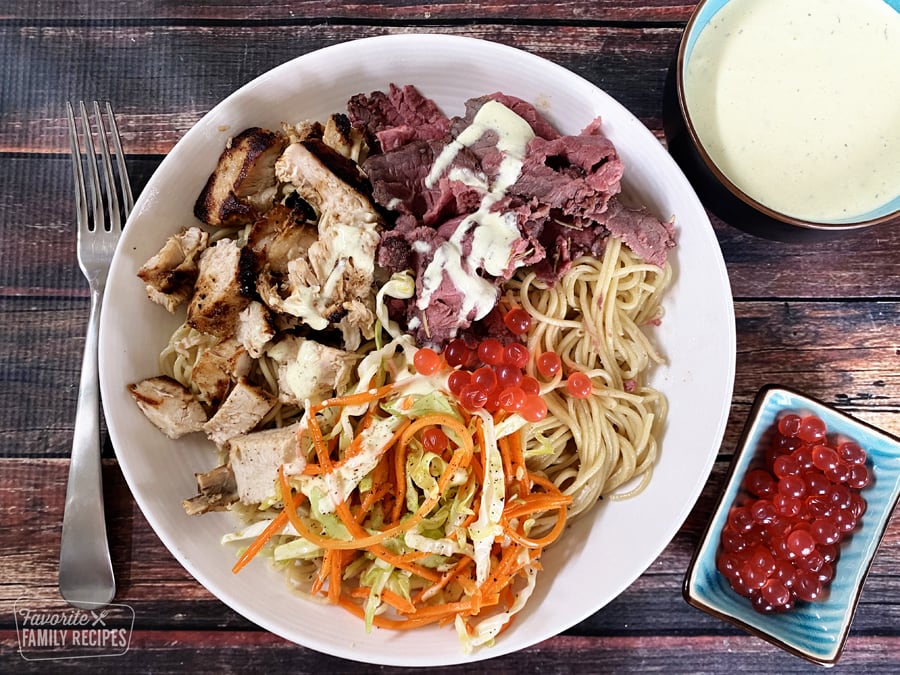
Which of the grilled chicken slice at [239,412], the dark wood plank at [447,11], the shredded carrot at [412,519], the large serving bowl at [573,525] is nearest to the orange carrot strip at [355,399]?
the shredded carrot at [412,519]

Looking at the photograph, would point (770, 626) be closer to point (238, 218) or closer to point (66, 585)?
point (238, 218)

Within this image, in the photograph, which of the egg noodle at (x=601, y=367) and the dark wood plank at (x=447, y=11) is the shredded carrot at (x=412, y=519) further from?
the dark wood plank at (x=447, y=11)

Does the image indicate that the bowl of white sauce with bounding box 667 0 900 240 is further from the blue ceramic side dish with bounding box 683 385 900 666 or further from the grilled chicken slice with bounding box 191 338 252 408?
the grilled chicken slice with bounding box 191 338 252 408

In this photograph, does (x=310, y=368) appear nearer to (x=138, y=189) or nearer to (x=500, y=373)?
(x=500, y=373)

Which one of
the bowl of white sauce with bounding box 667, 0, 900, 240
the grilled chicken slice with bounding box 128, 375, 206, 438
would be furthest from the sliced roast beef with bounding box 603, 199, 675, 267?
the grilled chicken slice with bounding box 128, 375, 206, 438

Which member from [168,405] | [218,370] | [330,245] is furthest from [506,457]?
[168,405]
